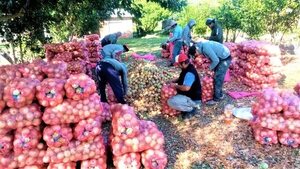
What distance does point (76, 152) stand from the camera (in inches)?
167

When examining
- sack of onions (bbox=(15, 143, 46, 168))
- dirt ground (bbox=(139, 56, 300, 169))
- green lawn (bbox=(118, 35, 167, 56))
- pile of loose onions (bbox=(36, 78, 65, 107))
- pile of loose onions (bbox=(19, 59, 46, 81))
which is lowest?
dirt ground (bbox=(139, 56, 300, 169))

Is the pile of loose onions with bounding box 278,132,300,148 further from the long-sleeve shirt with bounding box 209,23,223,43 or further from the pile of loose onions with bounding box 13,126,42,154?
the long-sleeve shirt with bounding box 209,23,223,43

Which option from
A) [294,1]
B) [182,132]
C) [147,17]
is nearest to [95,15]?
[294,1]

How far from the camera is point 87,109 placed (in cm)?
422

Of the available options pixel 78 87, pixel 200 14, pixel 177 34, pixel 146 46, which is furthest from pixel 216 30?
pixel 200 14

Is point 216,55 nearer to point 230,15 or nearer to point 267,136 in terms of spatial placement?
point 267,136

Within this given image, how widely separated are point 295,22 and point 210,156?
983 centimetres

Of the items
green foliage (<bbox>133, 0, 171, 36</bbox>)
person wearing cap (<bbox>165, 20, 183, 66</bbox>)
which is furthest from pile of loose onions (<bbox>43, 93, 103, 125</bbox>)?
green foliage (<bbox>133, 0, 171, 36</bbox>)

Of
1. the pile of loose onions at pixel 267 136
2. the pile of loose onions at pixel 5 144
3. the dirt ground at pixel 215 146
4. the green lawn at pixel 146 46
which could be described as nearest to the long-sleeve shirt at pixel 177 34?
the dirt ground at pixel 215 146

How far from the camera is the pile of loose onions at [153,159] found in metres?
4.52

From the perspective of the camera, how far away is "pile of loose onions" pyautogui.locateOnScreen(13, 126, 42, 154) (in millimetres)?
4037

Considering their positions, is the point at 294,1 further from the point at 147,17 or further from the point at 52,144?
the point at 147,17

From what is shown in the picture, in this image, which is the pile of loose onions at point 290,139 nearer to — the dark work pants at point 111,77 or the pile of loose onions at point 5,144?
the dark work pants at point 111,77

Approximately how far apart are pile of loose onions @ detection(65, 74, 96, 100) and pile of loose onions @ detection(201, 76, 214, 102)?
12.6 ft
